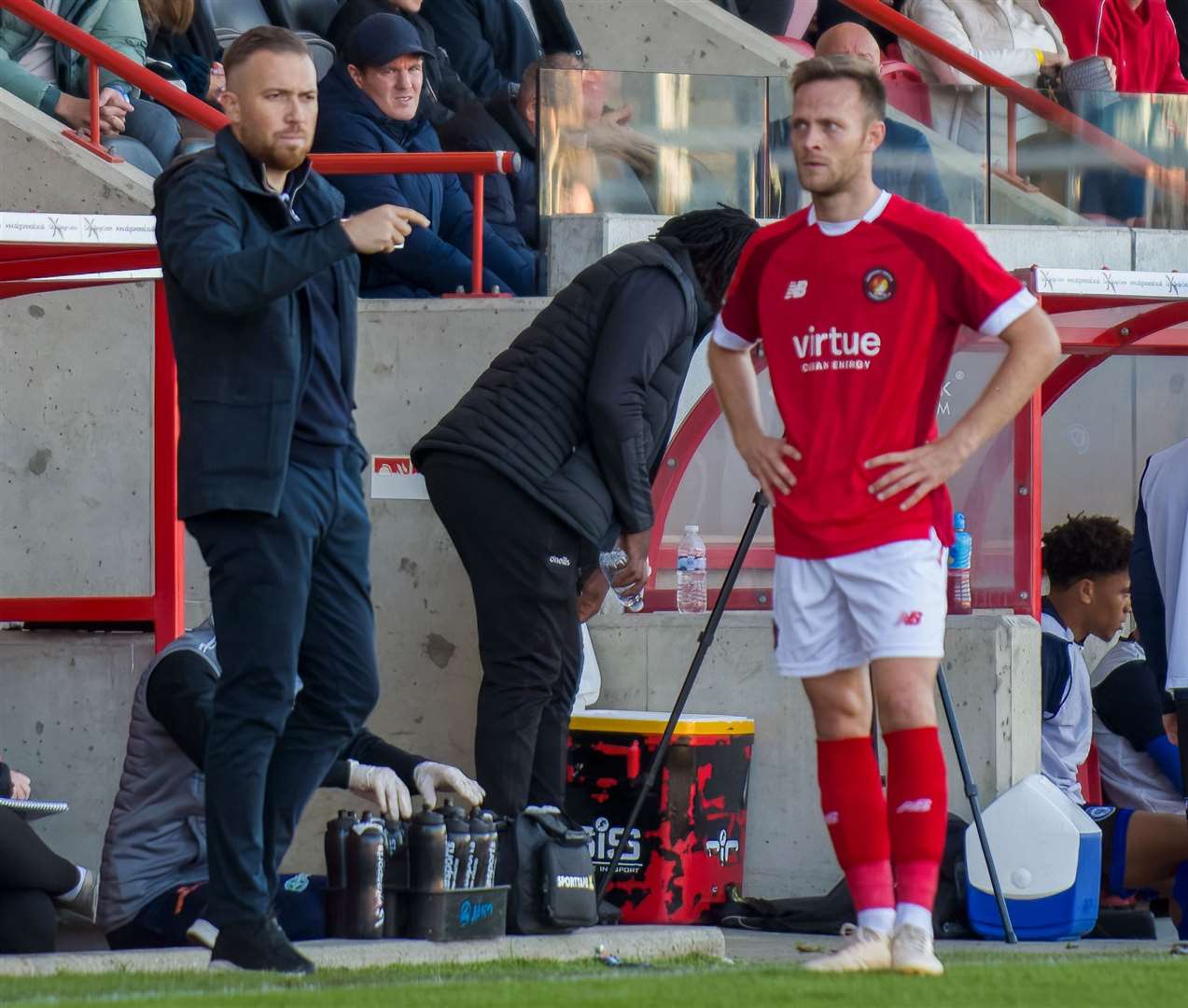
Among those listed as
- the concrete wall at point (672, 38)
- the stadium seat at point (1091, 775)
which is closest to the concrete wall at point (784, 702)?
the stadium seat at point (1091, 775)

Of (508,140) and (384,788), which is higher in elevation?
(508,140)

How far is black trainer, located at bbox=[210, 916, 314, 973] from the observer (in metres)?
4.57

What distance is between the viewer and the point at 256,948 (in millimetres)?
4582

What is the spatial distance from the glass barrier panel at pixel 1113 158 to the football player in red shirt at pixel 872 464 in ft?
14.2

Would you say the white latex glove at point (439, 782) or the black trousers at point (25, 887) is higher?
the white latex glove at point (439, 782)

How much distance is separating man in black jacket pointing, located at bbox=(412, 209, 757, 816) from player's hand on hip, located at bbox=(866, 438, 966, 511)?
1675mm

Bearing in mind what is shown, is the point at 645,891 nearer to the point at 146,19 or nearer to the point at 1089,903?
the point at 1089,903

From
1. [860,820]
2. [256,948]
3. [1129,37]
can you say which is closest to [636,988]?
[860,820]

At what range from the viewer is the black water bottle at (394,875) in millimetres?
5473

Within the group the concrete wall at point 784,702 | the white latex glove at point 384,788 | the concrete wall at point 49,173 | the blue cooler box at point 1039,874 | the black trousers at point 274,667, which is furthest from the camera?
the concrete wall at point 49,173

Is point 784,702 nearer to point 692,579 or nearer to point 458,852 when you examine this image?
point 692,579

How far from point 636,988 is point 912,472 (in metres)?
1.20

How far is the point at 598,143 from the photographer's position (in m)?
8.23

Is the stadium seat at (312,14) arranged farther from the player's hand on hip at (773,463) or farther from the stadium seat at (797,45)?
the player's hand on hip at (773,463)
